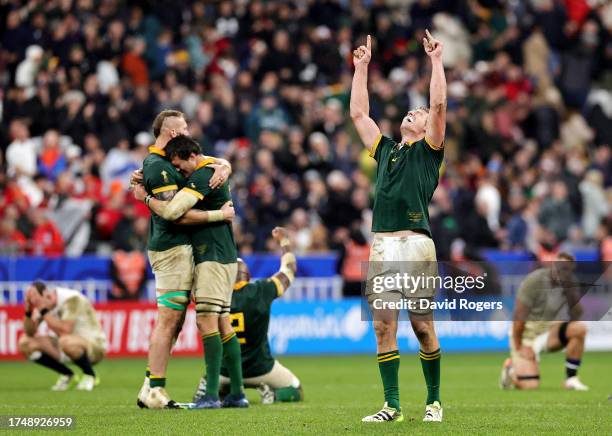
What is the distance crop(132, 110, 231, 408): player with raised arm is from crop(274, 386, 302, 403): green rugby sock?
6.45 feet

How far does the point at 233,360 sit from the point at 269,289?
152 centimetres

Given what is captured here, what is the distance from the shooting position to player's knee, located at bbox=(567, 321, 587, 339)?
1661 centimetres

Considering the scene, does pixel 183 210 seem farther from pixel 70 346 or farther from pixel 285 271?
pixel 70 346

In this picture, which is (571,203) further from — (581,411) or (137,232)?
(581,411)

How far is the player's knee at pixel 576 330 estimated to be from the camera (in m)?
16.6

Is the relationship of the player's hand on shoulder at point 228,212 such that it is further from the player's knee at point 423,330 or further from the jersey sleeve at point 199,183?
the player's knee at point 423,330

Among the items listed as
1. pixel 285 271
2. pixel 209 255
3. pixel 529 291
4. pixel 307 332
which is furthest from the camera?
pixel 307 332

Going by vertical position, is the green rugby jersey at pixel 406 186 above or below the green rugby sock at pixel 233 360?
above

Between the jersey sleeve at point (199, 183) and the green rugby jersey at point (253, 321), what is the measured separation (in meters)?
1.86

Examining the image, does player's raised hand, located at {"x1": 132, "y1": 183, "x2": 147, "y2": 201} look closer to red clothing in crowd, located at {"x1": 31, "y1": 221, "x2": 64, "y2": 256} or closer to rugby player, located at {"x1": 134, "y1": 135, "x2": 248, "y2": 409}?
rugby player, located at {"x1": 134, "y1": 135, "x2": 248, "y2": 409}

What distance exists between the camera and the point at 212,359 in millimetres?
12336

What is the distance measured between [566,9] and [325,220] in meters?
11.6

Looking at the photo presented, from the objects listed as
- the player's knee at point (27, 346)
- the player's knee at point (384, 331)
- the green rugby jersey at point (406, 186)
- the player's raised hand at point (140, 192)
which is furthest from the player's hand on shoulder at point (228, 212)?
the player's knee at point (27, 346)

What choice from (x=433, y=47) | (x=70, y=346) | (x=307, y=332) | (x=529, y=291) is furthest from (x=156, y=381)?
(x=307, y=332)
